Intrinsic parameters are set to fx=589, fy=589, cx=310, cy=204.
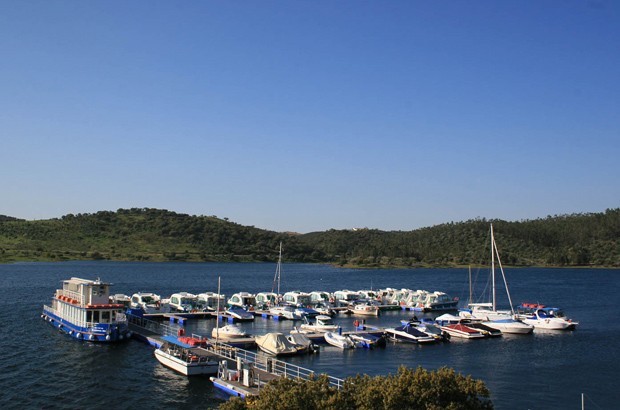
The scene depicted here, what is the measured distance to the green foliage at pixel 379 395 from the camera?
2038cm

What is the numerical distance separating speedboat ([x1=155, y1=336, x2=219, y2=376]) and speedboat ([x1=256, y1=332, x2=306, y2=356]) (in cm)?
722

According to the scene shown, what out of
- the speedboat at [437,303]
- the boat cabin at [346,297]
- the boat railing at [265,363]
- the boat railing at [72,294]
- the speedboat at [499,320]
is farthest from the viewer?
the boat cabin at [346,297]

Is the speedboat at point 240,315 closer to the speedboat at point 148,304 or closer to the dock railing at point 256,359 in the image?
the speedboat at point 148,304

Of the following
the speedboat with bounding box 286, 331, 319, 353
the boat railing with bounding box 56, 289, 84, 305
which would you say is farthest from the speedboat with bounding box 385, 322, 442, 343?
the boat railing with bounding box 56, 289, 84, 305

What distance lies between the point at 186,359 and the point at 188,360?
1.26 feet

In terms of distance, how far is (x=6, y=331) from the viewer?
2625 inches

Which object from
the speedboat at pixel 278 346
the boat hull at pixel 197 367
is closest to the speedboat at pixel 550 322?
the speedboat at pixel 278 346

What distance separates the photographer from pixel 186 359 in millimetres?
46188

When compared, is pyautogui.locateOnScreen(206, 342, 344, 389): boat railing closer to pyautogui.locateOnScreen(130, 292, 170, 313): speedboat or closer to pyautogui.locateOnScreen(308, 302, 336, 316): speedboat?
pyautogui.locateOnScreen(308, 302, 336, 316): speedboat

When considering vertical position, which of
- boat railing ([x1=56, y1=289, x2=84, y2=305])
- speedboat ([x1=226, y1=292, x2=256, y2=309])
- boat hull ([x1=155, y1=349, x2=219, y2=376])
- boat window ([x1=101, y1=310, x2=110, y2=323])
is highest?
boat railing ([x1=56, y1=289, x2=84, y2=305])

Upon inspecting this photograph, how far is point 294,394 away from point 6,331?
57.9 m

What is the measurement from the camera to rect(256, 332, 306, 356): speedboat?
Answer: 174 feet

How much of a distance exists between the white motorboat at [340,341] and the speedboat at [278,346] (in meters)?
5.13

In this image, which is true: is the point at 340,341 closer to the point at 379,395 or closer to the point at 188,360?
the point at 188,360
